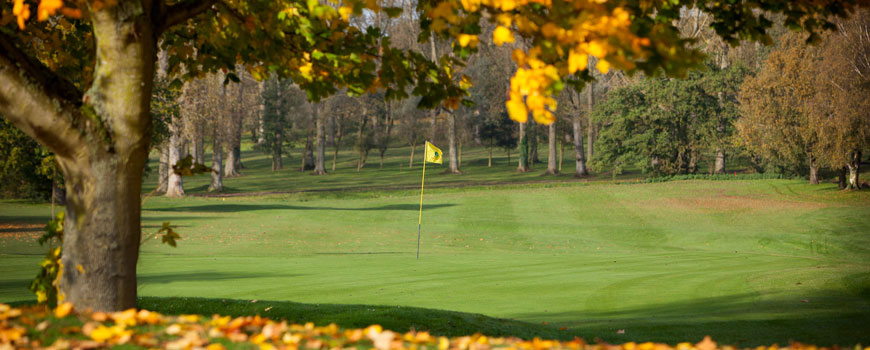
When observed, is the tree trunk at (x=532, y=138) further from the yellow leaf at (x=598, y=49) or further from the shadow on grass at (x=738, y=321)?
the yellow leaf at (x=598, y=49)

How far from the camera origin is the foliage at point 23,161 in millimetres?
22281

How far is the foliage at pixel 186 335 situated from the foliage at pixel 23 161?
17070 mm

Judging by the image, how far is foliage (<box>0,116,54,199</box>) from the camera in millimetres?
22281

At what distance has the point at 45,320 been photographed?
462cm

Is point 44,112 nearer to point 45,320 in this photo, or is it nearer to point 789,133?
point 45,320

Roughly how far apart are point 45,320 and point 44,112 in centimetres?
145

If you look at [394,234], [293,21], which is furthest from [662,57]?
[394,234]

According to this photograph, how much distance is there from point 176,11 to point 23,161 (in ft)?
69.9

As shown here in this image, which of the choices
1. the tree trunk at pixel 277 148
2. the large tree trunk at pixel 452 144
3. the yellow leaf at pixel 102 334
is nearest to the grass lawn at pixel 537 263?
the yellow leaf at pixel 102 334

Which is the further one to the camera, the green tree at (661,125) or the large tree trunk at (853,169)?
the green tree at (661,125)

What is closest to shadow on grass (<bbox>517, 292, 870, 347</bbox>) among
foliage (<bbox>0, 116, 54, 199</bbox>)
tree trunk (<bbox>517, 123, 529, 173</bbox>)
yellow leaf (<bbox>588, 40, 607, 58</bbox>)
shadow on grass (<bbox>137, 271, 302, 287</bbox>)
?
yellow leaf (<bbox>588, 40, 607, 58</bbox>)

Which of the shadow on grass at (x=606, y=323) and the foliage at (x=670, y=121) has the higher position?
the foliage at (x=670, y=121)

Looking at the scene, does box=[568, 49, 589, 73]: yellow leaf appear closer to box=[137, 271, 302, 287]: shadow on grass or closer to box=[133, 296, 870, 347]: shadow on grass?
box=[133, 296, 870, 347]: shadow on grass

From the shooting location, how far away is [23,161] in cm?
2364
